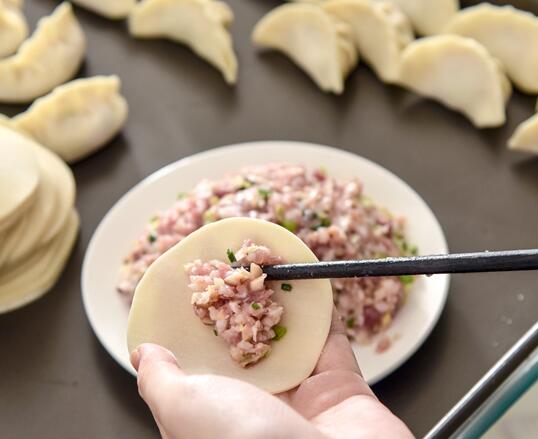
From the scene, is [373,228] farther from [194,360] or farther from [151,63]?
[151,63]

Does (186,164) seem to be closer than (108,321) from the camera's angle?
No

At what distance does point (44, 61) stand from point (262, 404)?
1.72 m

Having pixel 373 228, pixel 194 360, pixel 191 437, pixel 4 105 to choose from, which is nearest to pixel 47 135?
pixel 4 105

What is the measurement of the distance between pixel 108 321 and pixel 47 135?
2.24 feet

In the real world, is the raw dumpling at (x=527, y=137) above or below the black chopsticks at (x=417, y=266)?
below

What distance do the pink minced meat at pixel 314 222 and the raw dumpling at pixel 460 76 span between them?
22.4 inches

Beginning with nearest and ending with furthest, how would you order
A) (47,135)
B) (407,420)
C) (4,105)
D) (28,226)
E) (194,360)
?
(194,360)
(407,420)
(28,226)
(47,135)
(4,105)

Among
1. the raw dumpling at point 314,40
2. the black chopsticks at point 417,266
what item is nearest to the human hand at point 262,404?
the black chopsticks at point 417,266

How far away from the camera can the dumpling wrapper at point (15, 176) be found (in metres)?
1.77

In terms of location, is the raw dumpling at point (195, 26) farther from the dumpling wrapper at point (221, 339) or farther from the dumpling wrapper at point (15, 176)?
the dumpling wrapper at point (221, 339)

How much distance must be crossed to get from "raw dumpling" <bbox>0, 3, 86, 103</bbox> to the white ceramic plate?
56 cm

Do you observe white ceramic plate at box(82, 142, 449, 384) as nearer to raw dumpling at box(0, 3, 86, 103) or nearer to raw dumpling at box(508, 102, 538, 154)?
raw dumpling at box(508, 102, 538, 154)

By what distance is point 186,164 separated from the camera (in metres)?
1.98

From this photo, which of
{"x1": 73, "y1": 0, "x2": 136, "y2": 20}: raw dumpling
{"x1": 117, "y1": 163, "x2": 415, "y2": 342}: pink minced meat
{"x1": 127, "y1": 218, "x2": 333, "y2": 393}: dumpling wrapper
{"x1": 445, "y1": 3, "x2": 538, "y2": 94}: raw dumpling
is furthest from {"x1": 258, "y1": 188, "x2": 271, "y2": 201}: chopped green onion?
{"x1": 73, "y1": 0, "x2": 136, "y2": 20}: raw dumpling
